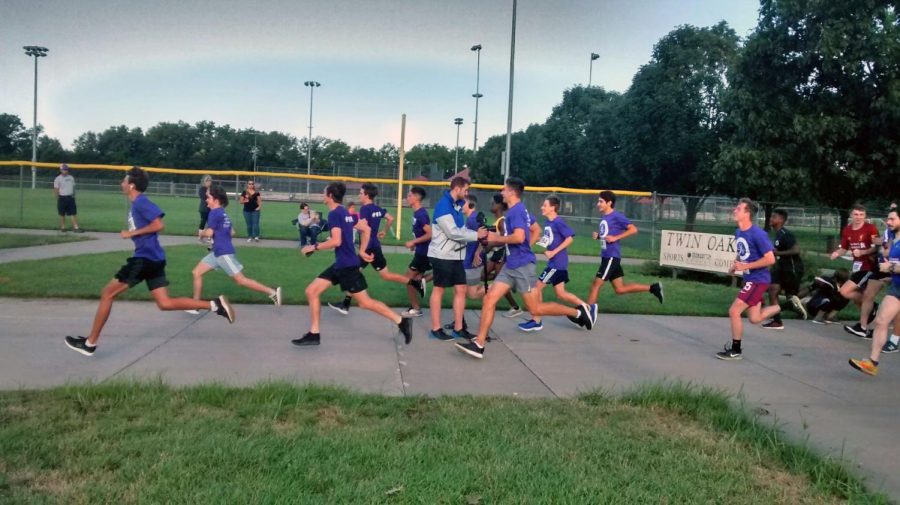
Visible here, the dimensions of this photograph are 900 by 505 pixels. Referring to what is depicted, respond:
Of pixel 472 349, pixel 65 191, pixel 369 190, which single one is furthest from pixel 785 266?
pixel 65 191

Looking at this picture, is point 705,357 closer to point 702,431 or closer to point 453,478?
point 702,431

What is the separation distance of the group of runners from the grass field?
1.05 m

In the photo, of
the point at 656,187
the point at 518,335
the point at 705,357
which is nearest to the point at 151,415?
the point at 518,335

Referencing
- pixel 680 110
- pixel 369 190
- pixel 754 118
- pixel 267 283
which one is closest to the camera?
pixel 369 190

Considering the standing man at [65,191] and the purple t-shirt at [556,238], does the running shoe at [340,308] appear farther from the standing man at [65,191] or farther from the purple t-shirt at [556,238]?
the standing man at [65,191]

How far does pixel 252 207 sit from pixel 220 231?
10689 millimetres

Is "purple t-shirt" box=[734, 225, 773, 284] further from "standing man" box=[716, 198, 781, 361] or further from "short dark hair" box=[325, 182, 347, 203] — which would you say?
"short dark hair" box=[325, 182, 347, 203]

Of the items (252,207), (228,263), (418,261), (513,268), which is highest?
(252,207)

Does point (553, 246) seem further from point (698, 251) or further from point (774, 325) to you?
point (698, 251)

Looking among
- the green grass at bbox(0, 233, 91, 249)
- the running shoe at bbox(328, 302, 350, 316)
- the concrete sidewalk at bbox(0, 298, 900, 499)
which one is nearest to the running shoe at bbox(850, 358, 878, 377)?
the concrete sidewalk at bbox(0, 298, 900, 499)

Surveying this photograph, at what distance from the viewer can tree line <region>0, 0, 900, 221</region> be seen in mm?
20656

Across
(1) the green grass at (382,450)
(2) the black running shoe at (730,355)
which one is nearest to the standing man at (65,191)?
(1) the green grass at (382,450)

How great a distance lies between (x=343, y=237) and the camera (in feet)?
24.9

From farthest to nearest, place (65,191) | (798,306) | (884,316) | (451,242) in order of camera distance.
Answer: (65,191) < (798,306) < (451,242) < (884,316)
